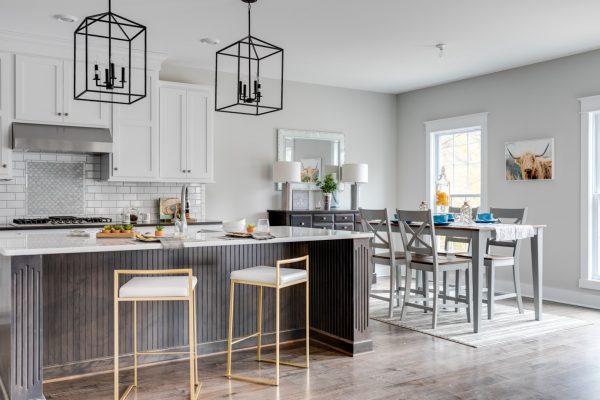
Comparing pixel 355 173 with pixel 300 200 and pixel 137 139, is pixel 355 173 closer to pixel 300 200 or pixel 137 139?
pixel 300 200

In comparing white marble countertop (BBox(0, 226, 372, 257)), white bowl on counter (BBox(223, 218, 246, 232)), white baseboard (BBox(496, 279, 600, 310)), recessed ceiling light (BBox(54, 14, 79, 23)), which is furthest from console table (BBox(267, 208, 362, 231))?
recessed ceiling light (BBox(54, 14, 79, 23))

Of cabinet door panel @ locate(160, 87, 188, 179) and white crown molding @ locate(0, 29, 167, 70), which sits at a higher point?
white crown molding @ locate(0, 29, 167, 70)

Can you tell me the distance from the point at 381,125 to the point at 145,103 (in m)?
3.65

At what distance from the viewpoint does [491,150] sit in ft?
22.5

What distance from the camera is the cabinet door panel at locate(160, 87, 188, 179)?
19.4 ft

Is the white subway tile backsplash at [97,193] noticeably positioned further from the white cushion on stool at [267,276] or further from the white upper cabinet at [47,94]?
the white cushion on stool at [267,276]

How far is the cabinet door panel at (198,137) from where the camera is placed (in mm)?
6098

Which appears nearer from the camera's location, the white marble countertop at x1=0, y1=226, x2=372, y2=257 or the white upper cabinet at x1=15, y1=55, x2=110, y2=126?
the white marble countertop at x1=0, y1=226, x2=372, y2=257

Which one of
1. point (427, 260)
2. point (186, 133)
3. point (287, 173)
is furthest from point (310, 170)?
point (427, 260)

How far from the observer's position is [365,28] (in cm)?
506

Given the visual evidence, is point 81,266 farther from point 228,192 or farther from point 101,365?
point 228,192

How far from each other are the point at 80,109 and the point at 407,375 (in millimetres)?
3971

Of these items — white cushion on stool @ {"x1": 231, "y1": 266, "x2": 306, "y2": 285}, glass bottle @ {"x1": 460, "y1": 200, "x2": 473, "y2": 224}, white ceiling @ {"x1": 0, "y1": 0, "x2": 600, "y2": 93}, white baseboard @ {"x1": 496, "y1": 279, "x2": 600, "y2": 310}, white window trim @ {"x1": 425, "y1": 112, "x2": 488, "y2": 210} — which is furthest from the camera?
white window trim @ {"x1": 425, "y1": 112, "x2": 488, "y2": 210}

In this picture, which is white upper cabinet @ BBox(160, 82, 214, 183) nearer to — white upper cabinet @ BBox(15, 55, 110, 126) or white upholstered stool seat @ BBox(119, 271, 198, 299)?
white upper cabinet @ BBox(15, 55, 110, 126)
